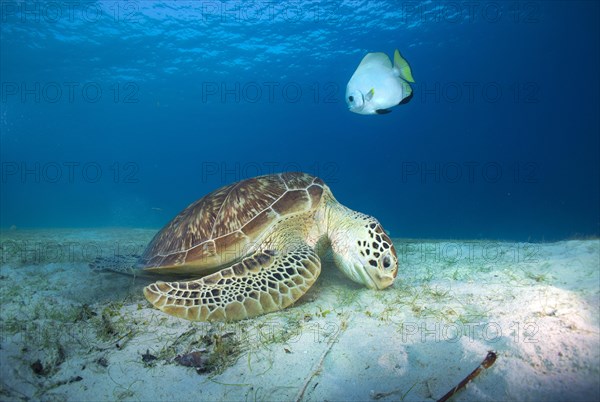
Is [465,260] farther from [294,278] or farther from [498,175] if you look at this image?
[498,175]

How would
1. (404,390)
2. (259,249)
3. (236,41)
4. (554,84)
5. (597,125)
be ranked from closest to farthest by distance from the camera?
(404,390)
(259,249)
(236,41)
(554,84)
(597,125)

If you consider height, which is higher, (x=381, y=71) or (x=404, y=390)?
(x=381, y=71)

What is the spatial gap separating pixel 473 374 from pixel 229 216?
10.8 ft

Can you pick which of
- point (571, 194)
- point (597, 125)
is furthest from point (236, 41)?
point (571, 194)

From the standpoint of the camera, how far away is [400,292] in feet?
11.4

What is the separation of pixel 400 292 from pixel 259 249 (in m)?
1.84

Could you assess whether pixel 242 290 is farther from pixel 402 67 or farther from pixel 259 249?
pixel 402 67

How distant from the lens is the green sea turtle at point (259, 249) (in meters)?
3.16

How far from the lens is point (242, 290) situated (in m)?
3.23

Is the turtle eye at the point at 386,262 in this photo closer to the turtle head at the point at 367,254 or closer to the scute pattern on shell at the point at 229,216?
the turtle head at the point at 367,254

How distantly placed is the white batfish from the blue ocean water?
915cm

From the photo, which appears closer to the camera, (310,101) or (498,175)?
(310,101)

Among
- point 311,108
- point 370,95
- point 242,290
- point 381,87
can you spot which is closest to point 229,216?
point 242,290

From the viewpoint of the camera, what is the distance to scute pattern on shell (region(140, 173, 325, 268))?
4156 millimetres
